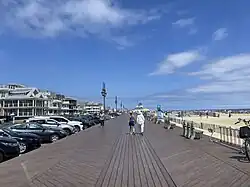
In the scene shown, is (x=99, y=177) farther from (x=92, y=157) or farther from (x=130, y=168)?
(x=92, y=157)

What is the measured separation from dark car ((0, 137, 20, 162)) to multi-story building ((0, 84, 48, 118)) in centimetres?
7363

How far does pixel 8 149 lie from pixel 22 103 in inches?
3084

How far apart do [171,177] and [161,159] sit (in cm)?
314

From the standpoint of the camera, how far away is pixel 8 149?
12539 millimetres

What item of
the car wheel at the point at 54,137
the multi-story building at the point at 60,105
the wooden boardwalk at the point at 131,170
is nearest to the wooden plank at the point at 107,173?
the wooden boardwalk at the point at 131,170

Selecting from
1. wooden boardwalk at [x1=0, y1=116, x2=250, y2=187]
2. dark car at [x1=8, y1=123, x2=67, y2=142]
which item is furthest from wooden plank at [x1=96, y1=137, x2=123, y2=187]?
dark car at [x1=8, y1=123, x2=67, y2=142]

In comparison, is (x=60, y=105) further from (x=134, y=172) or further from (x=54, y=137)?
(x=134, y=172)

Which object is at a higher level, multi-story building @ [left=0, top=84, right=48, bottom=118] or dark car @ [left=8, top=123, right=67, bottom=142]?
multi-story building @ [left=0, top=84, right=48, bottom=118]

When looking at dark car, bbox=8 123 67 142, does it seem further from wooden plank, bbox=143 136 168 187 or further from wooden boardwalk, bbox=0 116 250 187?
wooden plank, bbox=143 136 168 187

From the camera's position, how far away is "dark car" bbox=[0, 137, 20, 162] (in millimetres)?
12234

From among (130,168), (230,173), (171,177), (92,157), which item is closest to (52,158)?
(92,157)

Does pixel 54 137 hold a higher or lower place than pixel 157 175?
higher

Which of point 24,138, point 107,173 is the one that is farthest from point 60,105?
point 107,173

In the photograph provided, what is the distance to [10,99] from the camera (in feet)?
293
